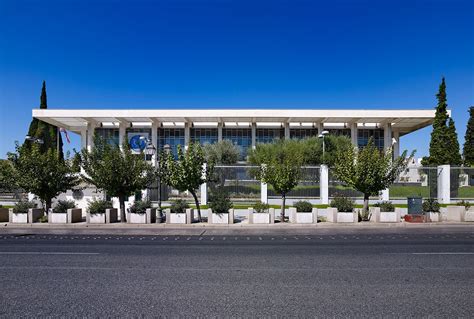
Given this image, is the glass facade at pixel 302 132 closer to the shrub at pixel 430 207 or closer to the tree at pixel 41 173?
the shrub at pixel 430 207

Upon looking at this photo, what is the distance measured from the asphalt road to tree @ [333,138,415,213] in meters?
8.15

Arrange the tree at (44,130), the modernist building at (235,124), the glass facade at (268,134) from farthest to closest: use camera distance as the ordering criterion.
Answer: the glass facade at (268,134), the tree at (44,130), the modernist building at (235,124)

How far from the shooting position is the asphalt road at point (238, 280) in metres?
5.25

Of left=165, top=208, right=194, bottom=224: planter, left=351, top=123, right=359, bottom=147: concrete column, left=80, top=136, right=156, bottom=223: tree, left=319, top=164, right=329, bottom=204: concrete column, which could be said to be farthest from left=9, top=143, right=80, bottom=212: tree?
left=351, top=123, right=359, bottom=147: concrete column

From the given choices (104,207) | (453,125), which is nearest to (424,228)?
(104,207)

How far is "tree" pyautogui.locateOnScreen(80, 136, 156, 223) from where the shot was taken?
1977 centimetres

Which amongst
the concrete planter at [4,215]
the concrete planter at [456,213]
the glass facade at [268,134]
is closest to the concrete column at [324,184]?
the concrete planter at [456,213]

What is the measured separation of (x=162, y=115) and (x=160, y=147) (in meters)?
7.90

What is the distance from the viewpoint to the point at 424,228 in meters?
17.7

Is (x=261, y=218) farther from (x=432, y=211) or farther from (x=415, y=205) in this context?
(x=432, y=211)

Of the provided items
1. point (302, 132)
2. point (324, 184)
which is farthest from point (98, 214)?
point (302, 132)

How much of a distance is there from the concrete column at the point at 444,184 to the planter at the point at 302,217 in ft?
44.2

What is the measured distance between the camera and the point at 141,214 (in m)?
19.7

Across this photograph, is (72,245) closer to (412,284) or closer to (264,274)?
(264,274)
